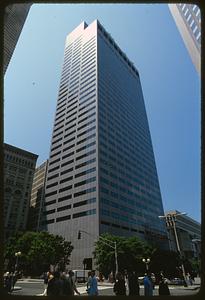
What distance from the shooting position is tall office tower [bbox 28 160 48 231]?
321ft

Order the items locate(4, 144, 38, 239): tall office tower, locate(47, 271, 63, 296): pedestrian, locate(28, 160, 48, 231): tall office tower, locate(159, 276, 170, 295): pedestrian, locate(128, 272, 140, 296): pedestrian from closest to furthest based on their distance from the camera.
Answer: locate(47, 271, 63, 296): pedestrian → locate(128, 272, 140, 296): pedestrian → locate(159, 276, 170, 295): pedestrian → locate(28, 160, 48, 231): tall office tower → locate(4, 144, 38, 239): tall office tower

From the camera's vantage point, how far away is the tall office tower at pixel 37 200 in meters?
97.9

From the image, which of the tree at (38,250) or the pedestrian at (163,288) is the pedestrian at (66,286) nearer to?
the pedestrian at (163,288)

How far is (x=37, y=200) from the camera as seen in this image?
108062mm

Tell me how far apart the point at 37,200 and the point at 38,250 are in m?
63.7

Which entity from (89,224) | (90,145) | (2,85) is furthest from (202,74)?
(90,145)

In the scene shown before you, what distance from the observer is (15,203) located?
10044 centimetres

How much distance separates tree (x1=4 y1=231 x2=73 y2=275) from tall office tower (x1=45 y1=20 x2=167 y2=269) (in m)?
9.96

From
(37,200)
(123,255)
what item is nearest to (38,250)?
(123,255)

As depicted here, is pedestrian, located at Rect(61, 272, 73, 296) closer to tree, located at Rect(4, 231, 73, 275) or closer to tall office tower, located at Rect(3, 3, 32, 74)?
tall office tower, located at Rect(3, 3, 32, 74)

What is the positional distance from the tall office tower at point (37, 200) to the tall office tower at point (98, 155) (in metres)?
17.3

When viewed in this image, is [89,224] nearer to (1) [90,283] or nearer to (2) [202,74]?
(1) [90,283]

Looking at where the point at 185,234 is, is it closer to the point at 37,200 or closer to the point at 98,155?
the point at 37,200

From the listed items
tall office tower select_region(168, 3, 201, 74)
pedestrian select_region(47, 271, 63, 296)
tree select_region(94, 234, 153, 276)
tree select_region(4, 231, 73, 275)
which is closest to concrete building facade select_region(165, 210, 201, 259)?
tree select_region(94, 234, 153, 276)
